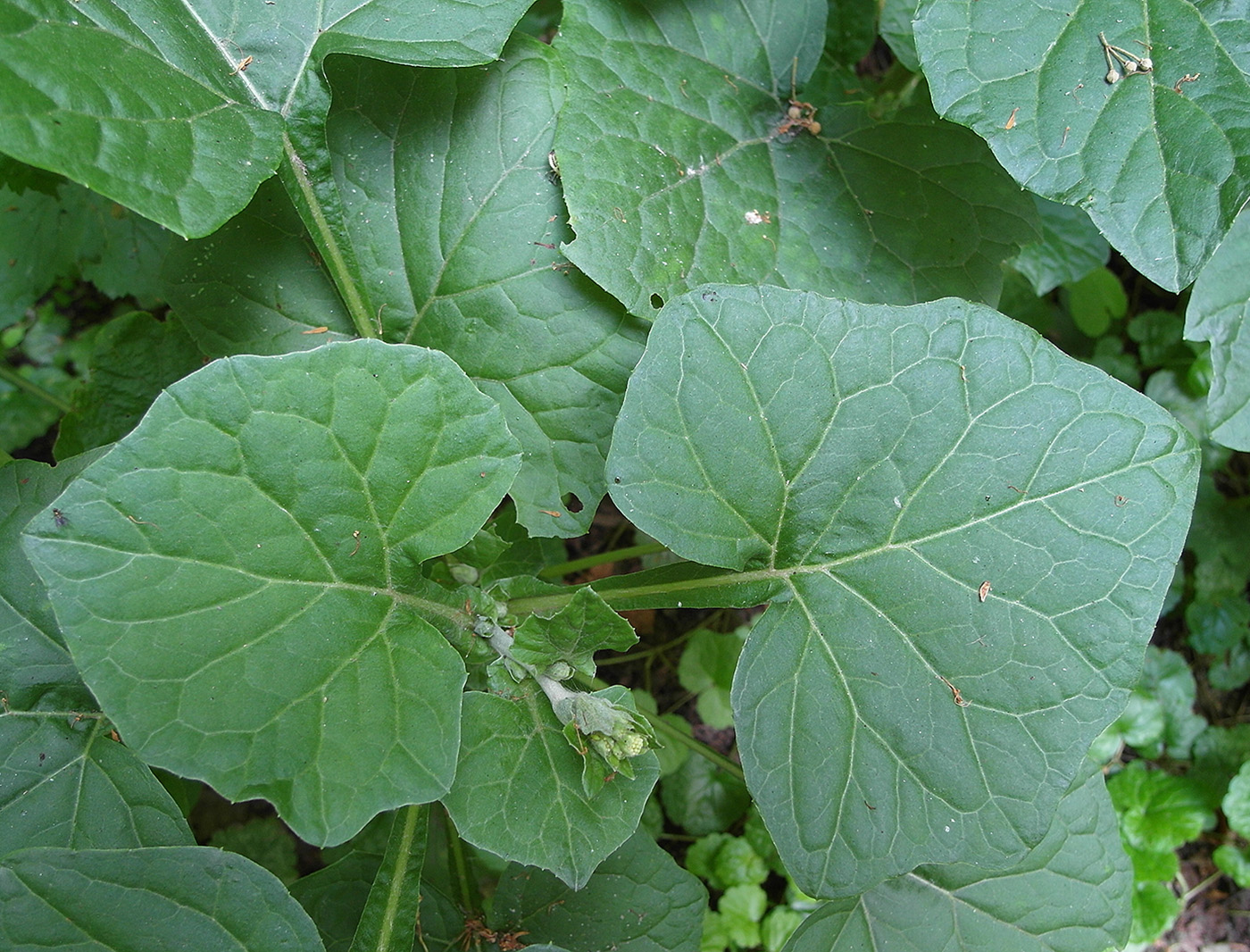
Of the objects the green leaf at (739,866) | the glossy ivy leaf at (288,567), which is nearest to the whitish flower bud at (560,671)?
the glossy ivy leaf at (288,567)

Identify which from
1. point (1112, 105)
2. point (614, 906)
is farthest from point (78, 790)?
point (1112, 105)

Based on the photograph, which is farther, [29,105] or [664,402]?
[664,402]

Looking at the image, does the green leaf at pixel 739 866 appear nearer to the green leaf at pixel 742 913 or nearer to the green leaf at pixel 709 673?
the green leaf at pixel 742 913

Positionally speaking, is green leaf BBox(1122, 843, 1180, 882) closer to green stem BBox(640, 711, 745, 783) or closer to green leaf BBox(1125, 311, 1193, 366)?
green stem BBox(640, 711, 745, 783)

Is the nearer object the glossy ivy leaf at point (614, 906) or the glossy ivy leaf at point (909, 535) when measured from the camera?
the glossy ivy leaf at point (909, 535)

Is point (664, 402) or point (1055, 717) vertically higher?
point (664, 402)

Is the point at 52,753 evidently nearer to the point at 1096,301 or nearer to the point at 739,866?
the point at 739,866

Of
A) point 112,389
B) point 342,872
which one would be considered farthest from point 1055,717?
point 112,389

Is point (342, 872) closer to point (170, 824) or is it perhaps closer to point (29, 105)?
point (170, 824)
